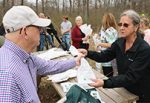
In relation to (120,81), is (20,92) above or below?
above

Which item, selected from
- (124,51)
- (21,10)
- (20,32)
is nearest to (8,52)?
(20,32)

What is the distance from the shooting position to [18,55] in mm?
1975

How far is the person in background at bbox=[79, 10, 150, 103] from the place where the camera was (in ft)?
9.53

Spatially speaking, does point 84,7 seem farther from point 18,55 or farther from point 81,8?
point 18,55

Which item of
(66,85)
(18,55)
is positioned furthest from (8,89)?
(66,85)

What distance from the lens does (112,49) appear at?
3357mm

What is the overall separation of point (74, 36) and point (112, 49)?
484cm

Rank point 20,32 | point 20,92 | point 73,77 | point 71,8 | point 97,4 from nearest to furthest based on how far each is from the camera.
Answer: point 20,92 < point 20,32 < point 73,77 < point 71,8 < point 97,4

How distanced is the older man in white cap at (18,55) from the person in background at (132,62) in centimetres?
104

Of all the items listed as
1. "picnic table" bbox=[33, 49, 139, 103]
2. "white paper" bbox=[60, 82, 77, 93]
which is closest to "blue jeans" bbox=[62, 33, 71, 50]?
"white paper" bbox=[60, 82, 77, 93]

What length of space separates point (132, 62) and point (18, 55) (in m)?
1.34

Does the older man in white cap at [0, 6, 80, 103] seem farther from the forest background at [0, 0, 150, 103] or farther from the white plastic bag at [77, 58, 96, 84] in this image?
the forest background at [0, 0, 150, 103]

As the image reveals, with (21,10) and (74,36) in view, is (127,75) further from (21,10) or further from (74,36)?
(74,36)

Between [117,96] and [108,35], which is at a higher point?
[108,35]
